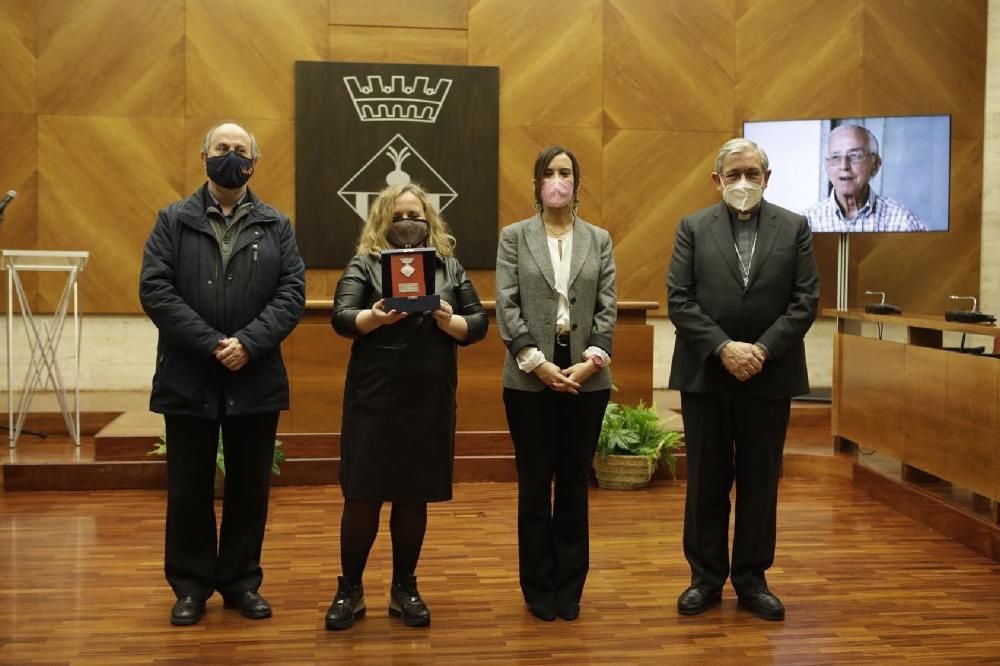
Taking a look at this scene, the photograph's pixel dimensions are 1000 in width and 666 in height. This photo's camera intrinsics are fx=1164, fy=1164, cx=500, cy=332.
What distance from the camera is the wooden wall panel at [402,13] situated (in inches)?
319

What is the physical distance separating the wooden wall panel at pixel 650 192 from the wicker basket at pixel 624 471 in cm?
264

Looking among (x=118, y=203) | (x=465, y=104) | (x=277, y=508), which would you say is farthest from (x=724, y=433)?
(x=118, y=203)

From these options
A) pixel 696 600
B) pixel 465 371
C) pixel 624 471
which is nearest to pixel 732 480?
pixel 696 600

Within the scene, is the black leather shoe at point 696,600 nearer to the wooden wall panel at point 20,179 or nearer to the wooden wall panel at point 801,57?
the wooden wall panel at point 801,57

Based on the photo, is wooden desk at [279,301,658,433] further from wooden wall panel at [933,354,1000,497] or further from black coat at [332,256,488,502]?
black coat at [332,256,488,502]

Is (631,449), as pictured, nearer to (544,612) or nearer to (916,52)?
(544,612)

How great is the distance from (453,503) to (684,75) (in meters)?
4.15

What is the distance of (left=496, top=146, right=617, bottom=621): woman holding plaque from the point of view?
3.71m

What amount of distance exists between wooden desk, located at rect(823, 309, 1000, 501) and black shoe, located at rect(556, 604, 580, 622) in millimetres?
1940

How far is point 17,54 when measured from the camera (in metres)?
7.83

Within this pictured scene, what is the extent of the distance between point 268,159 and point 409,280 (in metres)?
4.98

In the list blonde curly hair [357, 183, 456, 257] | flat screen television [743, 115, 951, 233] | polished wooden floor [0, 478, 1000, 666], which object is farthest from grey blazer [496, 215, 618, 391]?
flat screen television [743, 115, 951, 233]

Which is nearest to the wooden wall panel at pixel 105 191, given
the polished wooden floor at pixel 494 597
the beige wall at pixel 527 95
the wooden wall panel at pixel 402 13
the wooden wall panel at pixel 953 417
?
the beige wall at pixel 527 95

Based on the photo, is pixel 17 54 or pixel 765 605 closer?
pixel 765 605
